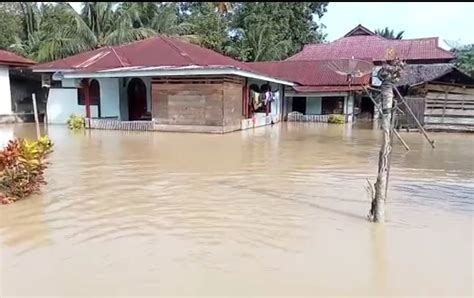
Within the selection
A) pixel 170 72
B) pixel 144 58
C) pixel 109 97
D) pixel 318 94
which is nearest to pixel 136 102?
pixel 109 97

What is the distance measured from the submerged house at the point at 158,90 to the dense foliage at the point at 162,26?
5.88 m

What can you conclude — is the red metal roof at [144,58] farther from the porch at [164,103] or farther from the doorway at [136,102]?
the doorway at [136,102]

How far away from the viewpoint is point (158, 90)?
17422mm

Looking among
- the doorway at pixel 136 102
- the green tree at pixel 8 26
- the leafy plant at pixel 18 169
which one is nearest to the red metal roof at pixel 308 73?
the doorway at pixel 136 102

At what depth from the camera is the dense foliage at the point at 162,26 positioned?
85.9 ft

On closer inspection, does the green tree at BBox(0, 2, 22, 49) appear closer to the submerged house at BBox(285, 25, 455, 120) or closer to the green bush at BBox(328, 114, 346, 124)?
the submerged house at BBox(285, 25, 455, 120)

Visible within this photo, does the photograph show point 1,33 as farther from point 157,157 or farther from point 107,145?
point 157,157

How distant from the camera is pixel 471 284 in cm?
389

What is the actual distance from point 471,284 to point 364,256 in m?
0.93

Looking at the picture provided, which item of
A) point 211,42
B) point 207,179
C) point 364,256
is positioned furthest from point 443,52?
point 364,256

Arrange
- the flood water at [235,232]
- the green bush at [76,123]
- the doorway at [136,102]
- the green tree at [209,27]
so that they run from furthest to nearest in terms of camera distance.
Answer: the green tree at [209,27] → the doorway at [136,102] → the green bush at [76,123] → the flood water at [235,232]

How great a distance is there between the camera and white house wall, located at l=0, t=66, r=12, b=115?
20266 millimetres

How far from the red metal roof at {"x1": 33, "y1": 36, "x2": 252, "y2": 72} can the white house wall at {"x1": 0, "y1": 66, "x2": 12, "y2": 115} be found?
166cm

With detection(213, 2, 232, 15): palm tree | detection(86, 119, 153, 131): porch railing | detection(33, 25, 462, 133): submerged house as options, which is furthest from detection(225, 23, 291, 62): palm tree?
detection(86, 119, 153, 131): porch railing
